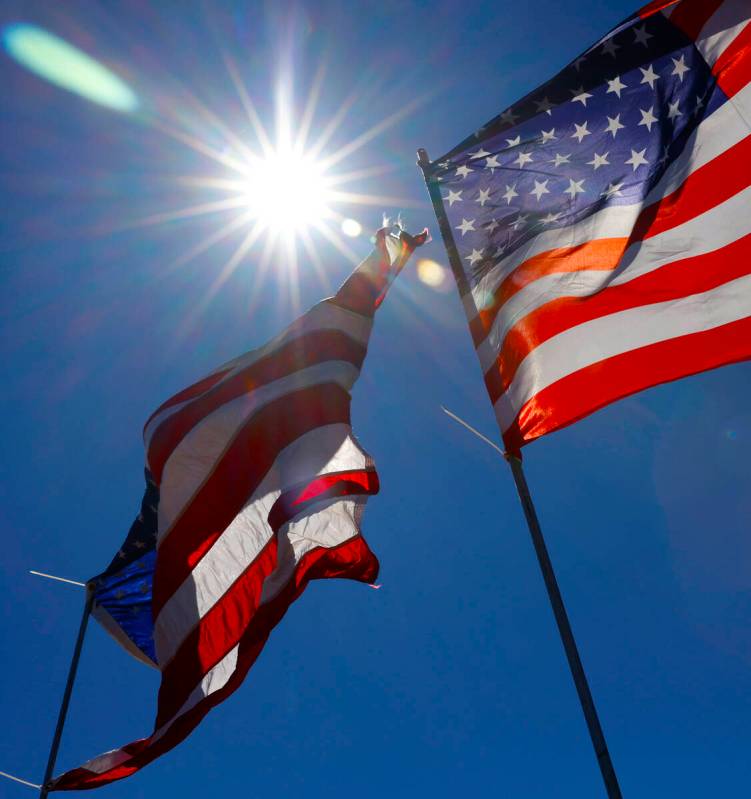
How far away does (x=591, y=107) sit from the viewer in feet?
23.7

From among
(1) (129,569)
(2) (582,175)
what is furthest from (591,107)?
(1) (129,569)

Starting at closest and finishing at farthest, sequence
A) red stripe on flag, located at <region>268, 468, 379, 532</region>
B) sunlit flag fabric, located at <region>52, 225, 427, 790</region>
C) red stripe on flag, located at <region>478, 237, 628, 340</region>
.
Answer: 1. red stripe on flag, located at <region>268, 468, 379, 532</region>
2. red stripe on flag, located at <region>478, 237, 628, 340</region>
3. sunlit flag fabric, located at <region>52, 225, 427, 790</region>

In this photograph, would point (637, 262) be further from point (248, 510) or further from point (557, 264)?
point (248, 510)

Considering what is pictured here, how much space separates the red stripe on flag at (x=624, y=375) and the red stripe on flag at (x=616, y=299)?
42 cm

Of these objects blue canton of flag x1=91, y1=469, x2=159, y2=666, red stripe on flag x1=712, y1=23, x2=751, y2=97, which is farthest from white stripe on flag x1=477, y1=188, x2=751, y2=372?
blue canton of flag x1=91, y1=469, x2=159, y2=666

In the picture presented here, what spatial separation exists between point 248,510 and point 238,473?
38 centimetres

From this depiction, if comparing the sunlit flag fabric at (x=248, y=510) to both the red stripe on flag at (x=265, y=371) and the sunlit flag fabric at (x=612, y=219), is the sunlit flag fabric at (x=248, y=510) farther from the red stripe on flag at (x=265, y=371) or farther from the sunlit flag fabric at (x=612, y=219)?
the sunlit flag fabric at (x=612, y=219)

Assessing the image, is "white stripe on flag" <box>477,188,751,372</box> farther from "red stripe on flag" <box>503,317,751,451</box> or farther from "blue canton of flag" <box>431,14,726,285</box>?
"red stripe on flag" <box>503,317,751,451</box>

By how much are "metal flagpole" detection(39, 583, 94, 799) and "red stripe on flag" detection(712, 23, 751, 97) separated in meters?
9.96

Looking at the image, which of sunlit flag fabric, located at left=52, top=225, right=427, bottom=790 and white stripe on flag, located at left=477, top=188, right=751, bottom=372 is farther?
sunlit flag fabric, located at left=52, top=225, right=427, bottom=790

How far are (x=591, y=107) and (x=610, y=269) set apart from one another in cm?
189

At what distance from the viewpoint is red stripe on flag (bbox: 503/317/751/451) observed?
19.0ft

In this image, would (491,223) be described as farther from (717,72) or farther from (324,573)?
(324,573)

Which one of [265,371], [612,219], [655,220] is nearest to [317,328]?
[265,371]
